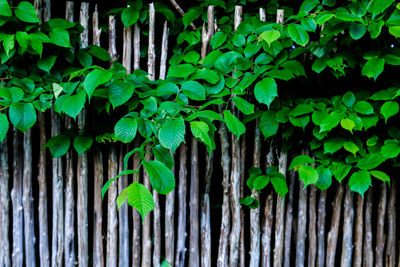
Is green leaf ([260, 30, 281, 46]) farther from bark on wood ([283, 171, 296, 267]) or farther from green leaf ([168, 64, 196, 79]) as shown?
bark on wood ([283, 171, 296, 267])

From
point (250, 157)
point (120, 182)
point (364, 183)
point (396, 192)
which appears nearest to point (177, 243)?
point (120, 182)

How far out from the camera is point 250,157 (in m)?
2.01

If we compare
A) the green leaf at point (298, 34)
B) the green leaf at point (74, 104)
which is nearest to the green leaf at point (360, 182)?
the green leaf at point (298, 34)

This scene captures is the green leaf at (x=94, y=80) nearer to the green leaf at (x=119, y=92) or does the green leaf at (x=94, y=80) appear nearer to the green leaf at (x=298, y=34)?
the green leaf at (x=119, y=92)

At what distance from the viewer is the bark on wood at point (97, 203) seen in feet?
6.25

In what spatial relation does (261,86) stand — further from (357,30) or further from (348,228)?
(348,228)

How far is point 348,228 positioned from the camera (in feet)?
6.30

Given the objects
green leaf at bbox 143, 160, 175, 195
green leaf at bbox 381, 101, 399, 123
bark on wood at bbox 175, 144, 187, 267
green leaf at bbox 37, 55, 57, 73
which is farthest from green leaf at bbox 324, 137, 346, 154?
green leaf at bbox 37, 55, 57, 73

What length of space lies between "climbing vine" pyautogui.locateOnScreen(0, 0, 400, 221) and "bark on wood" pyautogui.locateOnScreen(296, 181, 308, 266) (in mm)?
201

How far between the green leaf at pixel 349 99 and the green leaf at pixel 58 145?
149cm

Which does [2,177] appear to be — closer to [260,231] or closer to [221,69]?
[221,69]

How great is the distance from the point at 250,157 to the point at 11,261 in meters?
1.55

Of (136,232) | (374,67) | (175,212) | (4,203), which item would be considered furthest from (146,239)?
(374,67)

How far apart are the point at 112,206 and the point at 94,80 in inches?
31.0
